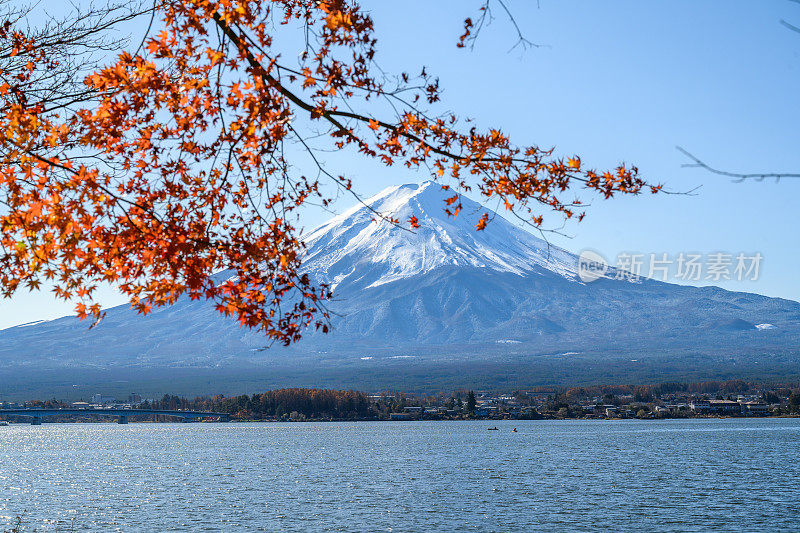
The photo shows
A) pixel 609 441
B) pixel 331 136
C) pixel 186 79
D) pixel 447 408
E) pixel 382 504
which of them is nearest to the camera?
pixel 186 79

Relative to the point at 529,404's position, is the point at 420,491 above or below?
below

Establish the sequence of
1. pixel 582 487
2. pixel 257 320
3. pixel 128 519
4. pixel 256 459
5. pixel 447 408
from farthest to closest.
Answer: pixel 447 408 < pixel 256 459 < pixel 582 487 < pixel 128 519 < pixel 257 320

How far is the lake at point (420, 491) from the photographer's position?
3206 centimetres

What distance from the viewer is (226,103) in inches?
321

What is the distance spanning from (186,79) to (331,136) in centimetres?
148

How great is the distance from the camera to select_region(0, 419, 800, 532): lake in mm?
32062

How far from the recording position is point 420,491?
43.3m

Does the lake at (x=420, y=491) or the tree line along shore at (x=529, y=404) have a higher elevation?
the tree line along shore at (x=529, y=404)

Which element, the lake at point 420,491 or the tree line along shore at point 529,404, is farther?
the tree line along shore at point 529,404

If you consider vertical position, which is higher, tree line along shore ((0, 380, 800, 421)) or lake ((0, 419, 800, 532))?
tree line along shore ((0, 380, 800, 421))

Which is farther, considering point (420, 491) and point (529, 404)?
point (529, 404)

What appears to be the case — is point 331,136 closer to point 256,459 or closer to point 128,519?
point 128,519

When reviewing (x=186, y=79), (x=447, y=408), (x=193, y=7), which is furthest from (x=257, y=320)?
(x=447, y=408)

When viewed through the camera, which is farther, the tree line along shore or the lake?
the tree line along shore
